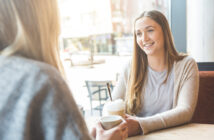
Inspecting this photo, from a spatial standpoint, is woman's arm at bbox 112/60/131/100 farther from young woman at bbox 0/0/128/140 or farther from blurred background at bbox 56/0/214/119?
young woman at bbox 0/0/128/140

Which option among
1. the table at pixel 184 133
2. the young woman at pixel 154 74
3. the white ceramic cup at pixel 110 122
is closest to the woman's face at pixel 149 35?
the young woman at pixel 154 74

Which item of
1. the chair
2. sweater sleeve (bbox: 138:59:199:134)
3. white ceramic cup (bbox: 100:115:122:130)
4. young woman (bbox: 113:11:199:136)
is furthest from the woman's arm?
the chair

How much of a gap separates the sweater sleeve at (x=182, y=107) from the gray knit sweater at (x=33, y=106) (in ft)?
2.35

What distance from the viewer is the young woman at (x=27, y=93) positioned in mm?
421

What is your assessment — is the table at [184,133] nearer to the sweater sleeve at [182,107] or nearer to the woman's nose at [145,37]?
the sweater sleeve at [182,107]

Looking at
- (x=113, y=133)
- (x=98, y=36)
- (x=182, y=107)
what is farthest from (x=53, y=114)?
(x=98, y=36)

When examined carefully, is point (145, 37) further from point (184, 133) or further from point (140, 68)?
point (184, 133)

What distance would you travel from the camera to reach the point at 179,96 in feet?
4.48

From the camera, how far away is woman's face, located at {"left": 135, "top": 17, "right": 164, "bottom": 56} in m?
1.54

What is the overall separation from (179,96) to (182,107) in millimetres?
131

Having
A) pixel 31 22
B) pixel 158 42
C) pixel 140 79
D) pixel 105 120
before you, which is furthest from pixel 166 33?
pixel 31 22

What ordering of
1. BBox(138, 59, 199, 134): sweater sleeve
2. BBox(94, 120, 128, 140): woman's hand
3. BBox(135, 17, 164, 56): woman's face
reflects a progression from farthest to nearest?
BBox(135, 17, 164, 56): woman's face, BBox(138, 59, 199, 134): sweater sleeve, BBox(94, 120, 128, 140): woman's hand

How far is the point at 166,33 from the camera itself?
1589 millimetres

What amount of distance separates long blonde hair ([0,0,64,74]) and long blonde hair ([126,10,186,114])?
107cm
